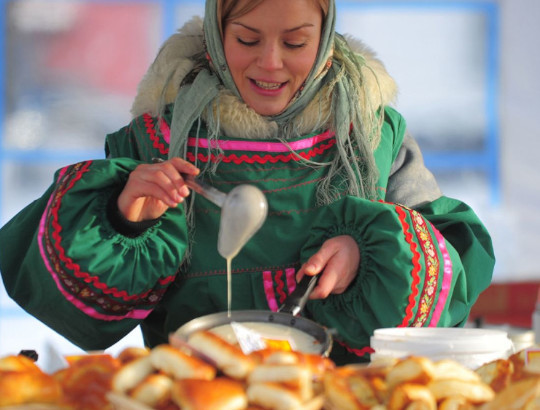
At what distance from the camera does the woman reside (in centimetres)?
129

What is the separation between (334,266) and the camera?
126cm

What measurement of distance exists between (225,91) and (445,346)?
0.74 meters

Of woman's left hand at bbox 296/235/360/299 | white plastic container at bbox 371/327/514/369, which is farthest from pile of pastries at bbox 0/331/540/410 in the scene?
woman's left hand at bbox 296/235/360/299

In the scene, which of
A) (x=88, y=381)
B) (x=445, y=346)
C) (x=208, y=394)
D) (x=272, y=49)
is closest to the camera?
(x=208, y=394)

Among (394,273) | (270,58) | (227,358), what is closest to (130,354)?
(227,358)

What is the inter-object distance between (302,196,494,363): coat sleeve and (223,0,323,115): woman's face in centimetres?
26

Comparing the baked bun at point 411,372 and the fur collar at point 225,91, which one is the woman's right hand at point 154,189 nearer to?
the fur collar at point 225,91

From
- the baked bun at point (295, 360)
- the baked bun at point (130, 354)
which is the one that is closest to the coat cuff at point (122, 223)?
the baked bun at point (130, 354)

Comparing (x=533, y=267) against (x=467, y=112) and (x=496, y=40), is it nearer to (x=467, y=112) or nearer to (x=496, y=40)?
(x=467, y=112)

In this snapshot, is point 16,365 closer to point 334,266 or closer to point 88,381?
point 88,381

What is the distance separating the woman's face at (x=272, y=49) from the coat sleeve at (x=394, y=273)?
0.26m

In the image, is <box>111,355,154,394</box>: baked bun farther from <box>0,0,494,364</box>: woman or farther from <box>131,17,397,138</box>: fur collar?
<box>131,17,397,138</box>: fur collar

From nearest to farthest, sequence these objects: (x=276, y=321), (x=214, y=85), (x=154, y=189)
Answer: (x=276, y=321) < (x=154, y=189) < (x=214, y=85)

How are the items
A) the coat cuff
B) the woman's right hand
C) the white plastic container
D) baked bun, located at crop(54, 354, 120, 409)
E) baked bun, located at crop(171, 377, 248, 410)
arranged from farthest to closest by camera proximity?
the coat cuff → the woman's right hand → the white plastic container → baked bun, located at crop(54, 354, 120, 409) → baked bun, located at crop(171, 377, 248, 410)
